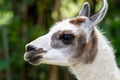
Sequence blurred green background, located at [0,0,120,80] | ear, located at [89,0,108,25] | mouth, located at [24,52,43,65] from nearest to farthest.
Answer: mouth, located at [24,52,43,65] → ear, located at [89,0,108,25] → blurred green background, located at [0,0,120,80]

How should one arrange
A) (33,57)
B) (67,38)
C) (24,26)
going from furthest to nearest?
(24,26) < (67,38) < (33,57)

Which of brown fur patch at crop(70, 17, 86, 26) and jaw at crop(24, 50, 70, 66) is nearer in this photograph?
jaw at crop(24, 50, 70, 66)

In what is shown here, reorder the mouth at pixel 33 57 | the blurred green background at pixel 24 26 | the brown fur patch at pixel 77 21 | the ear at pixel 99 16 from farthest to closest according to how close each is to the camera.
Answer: the blurred green background at pixel 24 26
the brown fur patch at pixel 77 21
the ear at pixel 99 16
the mouth at pixel 33 57

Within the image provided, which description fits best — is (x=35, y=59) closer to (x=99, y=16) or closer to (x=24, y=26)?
(x=99, y=16)

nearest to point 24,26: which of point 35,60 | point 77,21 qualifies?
point 77,21

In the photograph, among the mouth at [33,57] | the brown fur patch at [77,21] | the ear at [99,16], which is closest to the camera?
the mouth at [33,57]

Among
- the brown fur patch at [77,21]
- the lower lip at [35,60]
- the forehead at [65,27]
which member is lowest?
the lower lip at [35,60]

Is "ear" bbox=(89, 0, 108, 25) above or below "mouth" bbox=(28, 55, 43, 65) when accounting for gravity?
above

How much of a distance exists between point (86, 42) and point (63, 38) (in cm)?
22

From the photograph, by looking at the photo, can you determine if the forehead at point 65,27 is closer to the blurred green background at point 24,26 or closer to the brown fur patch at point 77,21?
the brown fur patch at point 77,21

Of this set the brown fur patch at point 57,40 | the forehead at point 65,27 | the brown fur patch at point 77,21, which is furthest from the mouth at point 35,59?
the brown fur patch at point 77,21

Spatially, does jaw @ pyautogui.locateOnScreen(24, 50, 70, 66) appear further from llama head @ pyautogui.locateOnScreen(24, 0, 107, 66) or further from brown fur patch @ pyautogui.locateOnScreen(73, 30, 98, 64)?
brown fur patch @ pyautogui.locateOnScreen(73, 30, 98, 64)

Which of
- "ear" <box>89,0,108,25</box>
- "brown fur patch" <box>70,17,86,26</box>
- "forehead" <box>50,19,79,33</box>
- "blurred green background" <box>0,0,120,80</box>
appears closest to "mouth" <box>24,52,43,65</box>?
"forehead" <box>50,19,79,33</box>

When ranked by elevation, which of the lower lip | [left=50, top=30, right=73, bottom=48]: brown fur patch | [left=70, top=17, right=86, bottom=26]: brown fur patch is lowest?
the lower lip
